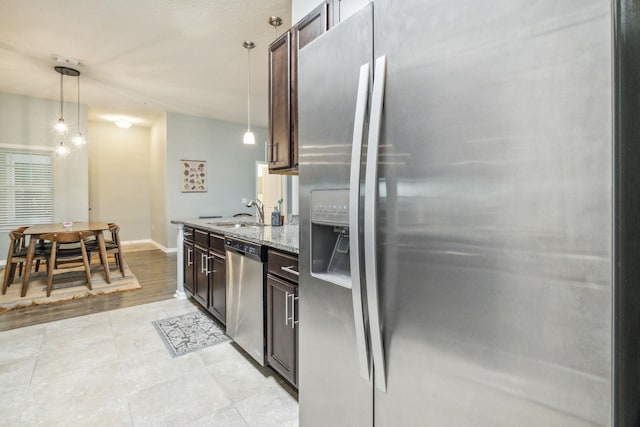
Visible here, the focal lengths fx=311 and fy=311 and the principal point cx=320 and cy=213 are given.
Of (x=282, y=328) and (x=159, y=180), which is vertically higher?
(x=159, y=180)

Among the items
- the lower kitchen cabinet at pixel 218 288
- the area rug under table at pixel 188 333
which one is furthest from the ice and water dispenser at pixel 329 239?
the area rug under table at pixel 188 333

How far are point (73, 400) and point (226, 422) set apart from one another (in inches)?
37.4

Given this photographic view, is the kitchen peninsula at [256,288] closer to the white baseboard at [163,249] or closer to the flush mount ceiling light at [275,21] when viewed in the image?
the flush mount ceiling light at [275,21]

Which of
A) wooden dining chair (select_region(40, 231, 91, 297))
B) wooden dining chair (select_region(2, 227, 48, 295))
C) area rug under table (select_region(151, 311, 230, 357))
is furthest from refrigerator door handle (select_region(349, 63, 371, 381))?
wooden dining chair (select_region(2, 227, 48, 295))

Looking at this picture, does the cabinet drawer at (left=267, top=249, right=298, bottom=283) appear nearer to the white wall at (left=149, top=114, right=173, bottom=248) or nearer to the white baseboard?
the white baseboard

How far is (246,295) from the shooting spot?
217cm

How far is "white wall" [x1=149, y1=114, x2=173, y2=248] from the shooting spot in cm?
659

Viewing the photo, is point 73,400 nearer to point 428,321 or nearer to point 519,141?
point 428,321

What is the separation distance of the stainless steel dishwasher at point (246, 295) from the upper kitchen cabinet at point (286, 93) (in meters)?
0.64

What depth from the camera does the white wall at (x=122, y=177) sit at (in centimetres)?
716

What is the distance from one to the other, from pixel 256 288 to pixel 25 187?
5.95m

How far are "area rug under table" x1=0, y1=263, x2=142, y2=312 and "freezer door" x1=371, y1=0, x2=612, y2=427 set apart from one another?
4088 millimetres

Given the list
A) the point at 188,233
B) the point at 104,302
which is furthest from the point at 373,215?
the point at 104,302

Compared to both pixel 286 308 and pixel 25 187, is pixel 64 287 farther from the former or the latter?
pixel 286 308
